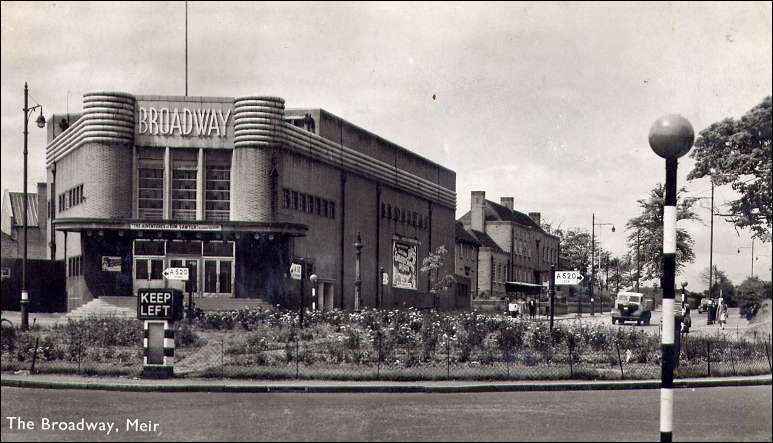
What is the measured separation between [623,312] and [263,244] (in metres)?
21.2

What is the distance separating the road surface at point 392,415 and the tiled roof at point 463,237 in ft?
240

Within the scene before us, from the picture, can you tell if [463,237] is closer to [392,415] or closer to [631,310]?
[631,310]

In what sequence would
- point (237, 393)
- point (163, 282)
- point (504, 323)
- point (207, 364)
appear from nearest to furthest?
point (237, 393) < point (207, 364) < point (504, 323) < point (163, 282)

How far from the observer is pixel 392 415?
13797mm

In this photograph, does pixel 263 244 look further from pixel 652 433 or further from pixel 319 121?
pixel 652 433

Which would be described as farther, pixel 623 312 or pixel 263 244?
pixel 623 312

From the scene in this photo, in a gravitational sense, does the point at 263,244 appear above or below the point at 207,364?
above

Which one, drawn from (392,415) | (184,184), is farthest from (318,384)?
(184,184)

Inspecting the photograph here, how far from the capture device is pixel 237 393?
1836 cm

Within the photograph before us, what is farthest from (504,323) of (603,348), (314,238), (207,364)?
(314,238)

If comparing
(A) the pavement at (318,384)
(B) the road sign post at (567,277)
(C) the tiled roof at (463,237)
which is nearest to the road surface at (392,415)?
(A) the pavement at (318,384)

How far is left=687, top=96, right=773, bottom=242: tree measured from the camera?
1357cm

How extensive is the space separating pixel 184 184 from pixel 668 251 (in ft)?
133

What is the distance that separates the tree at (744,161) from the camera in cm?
1357
